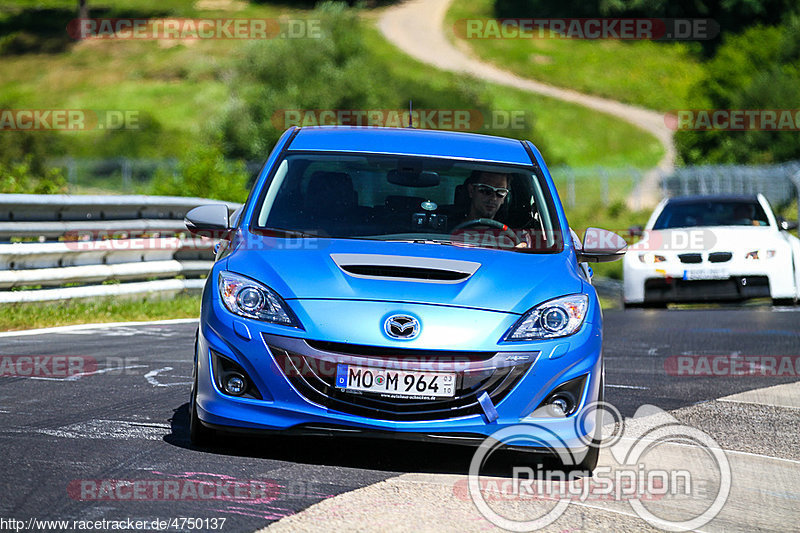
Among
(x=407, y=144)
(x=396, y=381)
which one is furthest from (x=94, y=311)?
(x=396, y=381)

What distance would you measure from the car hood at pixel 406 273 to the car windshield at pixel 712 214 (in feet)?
34.7

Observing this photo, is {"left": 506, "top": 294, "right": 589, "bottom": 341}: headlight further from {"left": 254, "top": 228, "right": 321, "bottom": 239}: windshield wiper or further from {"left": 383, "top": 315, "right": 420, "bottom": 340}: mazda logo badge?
{"left": 254, "top": 228, "right": 321, "bottom": 239}: windshield wiper

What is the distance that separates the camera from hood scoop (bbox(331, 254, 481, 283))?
575 centimetres

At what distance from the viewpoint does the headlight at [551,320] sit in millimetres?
5617

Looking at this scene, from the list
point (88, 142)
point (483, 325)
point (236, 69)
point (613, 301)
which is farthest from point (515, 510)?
point (88, 142)

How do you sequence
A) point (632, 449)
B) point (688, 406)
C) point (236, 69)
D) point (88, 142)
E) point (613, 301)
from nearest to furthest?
point (632, 449) < point (688, 406) < point (613, 301) < point (236, 69) < point (88, 142)

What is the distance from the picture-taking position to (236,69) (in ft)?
178

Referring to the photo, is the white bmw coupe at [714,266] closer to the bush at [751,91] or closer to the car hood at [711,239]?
the car hood at [711,239]

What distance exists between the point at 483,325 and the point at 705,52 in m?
85.4

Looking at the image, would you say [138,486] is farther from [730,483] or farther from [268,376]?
[730,483]

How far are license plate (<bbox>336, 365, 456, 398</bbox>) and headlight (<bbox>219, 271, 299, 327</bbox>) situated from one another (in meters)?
0.34

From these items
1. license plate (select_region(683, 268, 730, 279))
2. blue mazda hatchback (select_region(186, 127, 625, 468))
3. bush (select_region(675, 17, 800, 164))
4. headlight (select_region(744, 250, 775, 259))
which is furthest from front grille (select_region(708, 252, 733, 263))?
bush (select_region(675, 17, 800, 164))

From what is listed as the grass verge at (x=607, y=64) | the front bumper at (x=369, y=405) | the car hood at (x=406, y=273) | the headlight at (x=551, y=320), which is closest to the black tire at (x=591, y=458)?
the front bumper at (x=369, y=405)

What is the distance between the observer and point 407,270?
5.77 m
